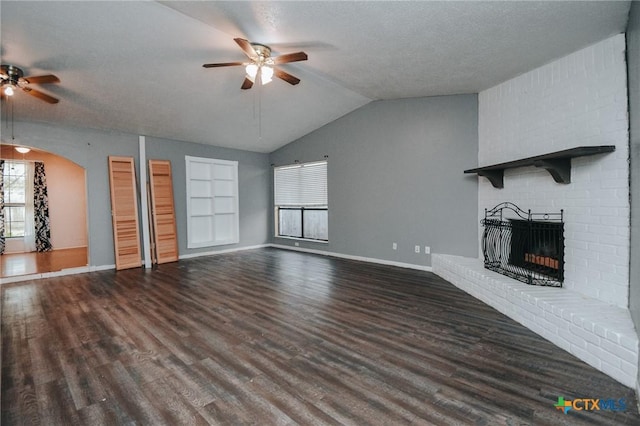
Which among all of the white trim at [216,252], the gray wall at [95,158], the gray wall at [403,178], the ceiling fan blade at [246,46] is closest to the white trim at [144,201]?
the gray wall at [95,158]

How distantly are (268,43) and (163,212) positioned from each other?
4300 mm

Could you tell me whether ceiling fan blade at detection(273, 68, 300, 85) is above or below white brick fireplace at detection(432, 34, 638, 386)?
above

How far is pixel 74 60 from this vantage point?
3443mm

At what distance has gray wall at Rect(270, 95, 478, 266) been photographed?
15.6ft

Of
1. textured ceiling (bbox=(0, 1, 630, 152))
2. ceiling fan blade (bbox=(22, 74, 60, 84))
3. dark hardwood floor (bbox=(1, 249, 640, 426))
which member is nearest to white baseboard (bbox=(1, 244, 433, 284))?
dark hardwood floor (bbox=(1, 249, 640, 426))

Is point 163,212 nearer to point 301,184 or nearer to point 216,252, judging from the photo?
point 216,252

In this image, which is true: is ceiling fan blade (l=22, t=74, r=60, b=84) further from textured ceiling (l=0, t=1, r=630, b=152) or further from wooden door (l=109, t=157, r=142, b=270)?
wooden door (l=109, t=157, r=142, b=270)

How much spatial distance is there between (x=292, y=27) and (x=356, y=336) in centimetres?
313

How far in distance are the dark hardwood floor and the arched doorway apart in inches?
171

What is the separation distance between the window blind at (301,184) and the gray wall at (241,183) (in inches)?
16.9

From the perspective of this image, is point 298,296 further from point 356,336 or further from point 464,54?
point 464,54

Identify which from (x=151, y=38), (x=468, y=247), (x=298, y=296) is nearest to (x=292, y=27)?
(x=151, y=38)

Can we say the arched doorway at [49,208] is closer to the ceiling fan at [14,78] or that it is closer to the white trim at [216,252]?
the white trim at [216,252]

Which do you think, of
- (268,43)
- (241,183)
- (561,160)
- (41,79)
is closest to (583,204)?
(561,160)
